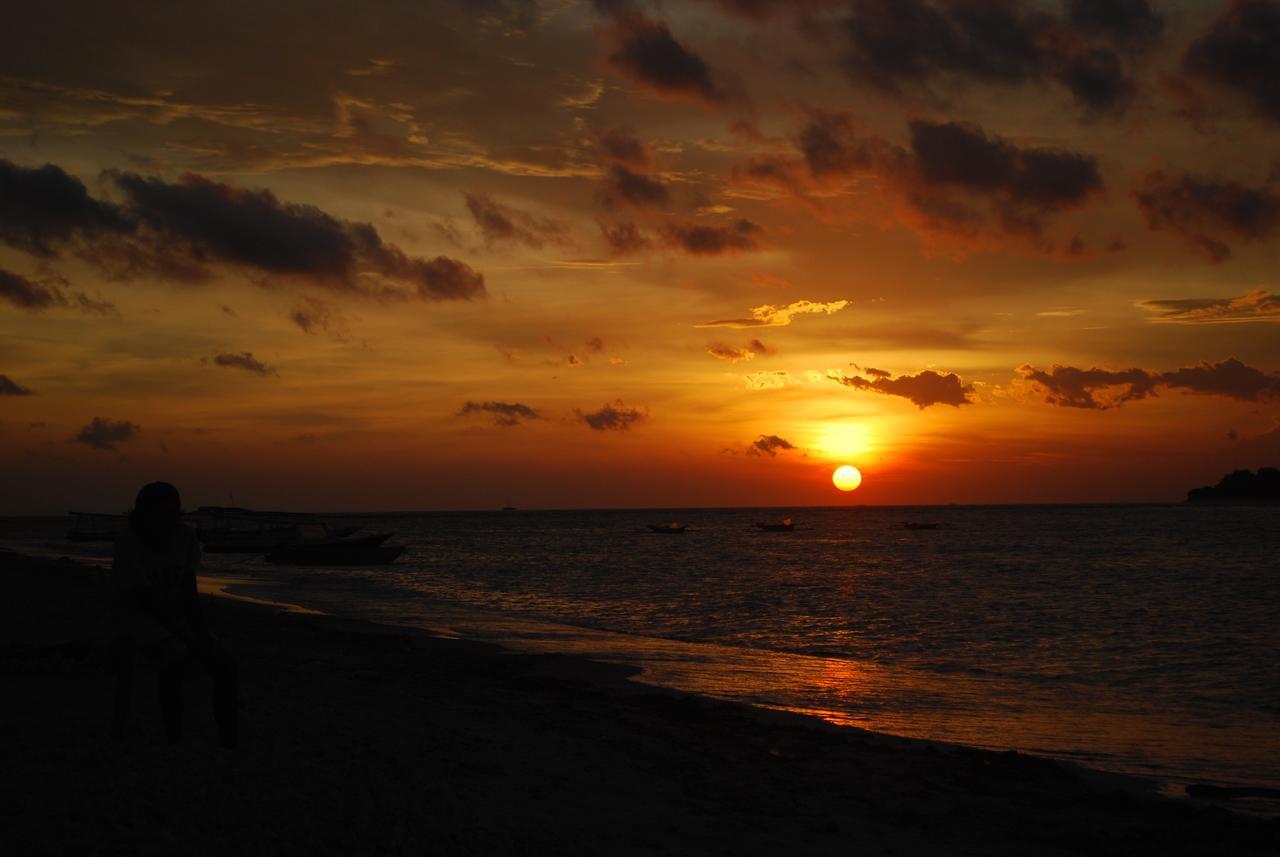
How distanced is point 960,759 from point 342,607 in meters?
31.1

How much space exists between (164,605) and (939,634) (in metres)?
28.9

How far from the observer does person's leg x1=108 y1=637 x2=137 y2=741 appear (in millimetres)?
8773

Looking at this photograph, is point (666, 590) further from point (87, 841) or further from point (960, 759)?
point (87, 841)

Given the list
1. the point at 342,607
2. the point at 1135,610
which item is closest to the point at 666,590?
the point at 342,607

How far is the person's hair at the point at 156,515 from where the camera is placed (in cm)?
847

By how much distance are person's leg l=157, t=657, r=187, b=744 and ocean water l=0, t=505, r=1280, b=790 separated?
10674mm

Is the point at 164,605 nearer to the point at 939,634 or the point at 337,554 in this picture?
the point at 939,634

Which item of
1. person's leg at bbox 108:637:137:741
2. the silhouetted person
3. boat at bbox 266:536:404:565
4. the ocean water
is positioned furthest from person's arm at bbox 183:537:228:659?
boat at bbox 266:536:404:565

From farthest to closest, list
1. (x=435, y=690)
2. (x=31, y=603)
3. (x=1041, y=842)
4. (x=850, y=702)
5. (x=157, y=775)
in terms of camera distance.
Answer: (x=31, y=603)
(x=850, y=702)
(x=435, y=690)
(x=1041, y=842)
(x=157, y=775)

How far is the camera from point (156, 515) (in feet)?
27.8

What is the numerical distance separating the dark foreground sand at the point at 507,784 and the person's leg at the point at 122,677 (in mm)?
195

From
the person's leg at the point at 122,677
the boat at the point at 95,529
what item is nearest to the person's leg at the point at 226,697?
the person's leg at the point at 122,677

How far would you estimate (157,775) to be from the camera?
7941 mm

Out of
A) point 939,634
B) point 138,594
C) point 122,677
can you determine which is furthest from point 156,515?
point 939,634
